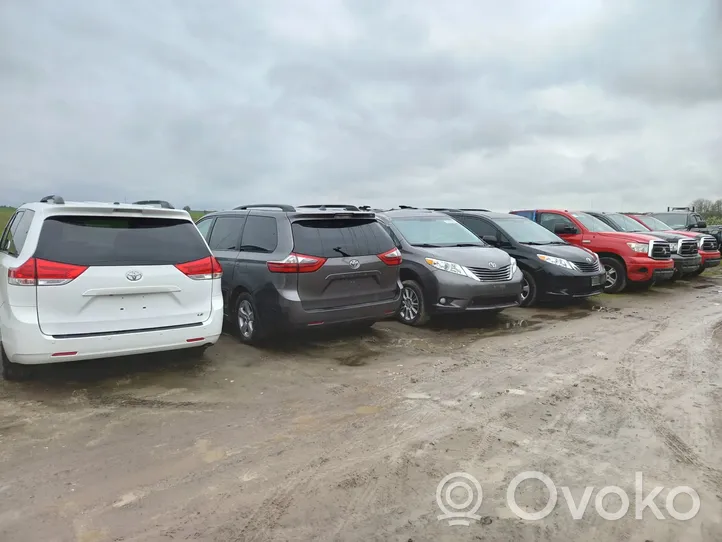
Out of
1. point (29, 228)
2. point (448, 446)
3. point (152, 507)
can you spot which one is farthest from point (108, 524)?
point (29, 228)

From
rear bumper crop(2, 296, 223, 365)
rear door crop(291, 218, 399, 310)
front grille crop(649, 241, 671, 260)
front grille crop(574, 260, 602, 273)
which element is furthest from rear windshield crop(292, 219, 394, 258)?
front grille crop(649, 241, 671, 260)

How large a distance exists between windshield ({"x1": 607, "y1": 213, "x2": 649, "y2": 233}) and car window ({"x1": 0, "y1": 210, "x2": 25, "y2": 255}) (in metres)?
13.8

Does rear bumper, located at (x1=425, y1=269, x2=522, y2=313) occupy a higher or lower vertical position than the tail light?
lower

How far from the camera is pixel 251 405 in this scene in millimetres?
4777

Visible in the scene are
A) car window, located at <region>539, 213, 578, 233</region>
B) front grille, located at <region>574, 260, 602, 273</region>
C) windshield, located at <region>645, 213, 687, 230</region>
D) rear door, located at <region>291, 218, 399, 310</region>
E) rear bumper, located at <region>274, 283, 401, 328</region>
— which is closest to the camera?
Result: rear bumper, located at <region>274, 283, 401, 328</region>

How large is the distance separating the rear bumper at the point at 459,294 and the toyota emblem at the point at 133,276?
428 cm

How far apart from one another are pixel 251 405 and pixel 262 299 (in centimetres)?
196

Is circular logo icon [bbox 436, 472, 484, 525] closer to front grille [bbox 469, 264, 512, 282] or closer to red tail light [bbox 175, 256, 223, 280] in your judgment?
red tail light [bbox 175, 256, 223, 280]

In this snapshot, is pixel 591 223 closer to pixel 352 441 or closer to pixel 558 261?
pixel 558 261

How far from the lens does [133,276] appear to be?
16.3 ft

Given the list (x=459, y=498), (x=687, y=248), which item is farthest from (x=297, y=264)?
(x=687, y=248)

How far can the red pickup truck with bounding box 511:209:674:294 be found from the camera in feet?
38.8

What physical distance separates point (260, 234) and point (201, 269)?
1.55 m

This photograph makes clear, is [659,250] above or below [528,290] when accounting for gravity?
above
